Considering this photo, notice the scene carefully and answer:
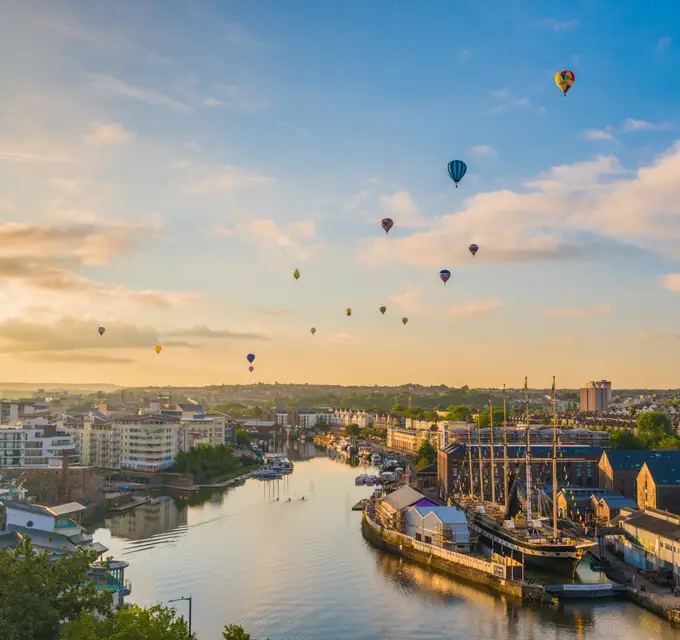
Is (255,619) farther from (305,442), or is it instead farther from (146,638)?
(305,442)

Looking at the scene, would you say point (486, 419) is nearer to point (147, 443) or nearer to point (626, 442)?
point (626, 442)

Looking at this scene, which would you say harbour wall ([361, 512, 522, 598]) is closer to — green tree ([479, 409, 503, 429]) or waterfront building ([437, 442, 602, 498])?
waterfront building ([437, 442, 602, 498])

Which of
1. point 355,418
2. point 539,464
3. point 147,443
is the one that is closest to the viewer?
point 539,464

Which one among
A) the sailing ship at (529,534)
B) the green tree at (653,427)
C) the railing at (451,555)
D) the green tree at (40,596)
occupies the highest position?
the green tree at (653,427)

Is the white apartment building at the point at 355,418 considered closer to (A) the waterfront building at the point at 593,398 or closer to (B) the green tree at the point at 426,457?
(A) the waterfront building at the point at 593,398

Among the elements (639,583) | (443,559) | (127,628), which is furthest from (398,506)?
(127,628)

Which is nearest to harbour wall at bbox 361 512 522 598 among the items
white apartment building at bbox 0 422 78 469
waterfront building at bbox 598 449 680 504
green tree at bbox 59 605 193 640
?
waterfront building at bbox 598 449 680 504

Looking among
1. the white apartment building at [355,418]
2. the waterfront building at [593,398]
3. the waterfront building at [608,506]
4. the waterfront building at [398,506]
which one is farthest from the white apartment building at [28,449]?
the waterfront building at [593,398]
